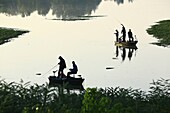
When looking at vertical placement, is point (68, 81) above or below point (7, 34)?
below

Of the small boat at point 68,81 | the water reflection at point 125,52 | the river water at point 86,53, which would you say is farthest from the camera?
the water reflection at point 125,52

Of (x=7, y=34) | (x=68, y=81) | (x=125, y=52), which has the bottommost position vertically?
(x=68, y=81)

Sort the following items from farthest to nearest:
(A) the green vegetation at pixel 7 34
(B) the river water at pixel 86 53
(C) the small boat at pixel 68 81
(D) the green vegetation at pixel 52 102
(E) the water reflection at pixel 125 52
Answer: (A) the green vegetation at pixel 7 34, (E) the water reflection at pixel 125 52, (B) the river water at pixel 86 53, (C) the small boat at pixel 68 81, (D) the green vegetation at pixel 52 102

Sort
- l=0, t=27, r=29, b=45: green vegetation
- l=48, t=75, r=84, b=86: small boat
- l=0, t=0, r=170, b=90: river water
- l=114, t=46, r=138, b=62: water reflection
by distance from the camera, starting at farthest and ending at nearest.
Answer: l=0, t=27, r=29, b=45: green vegetation
l=114, t=46, r=138, b=62: water reflection
l=0, t=0, r=170, b=90: river water
l=48, t=75, r=84, b=86: small boat

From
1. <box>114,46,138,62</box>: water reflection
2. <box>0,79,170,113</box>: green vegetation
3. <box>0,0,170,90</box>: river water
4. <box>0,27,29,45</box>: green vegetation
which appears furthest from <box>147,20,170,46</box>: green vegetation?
<box>0,79,170,113</box>: green vegetation

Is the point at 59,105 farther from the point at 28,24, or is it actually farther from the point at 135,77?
the point at 28,24

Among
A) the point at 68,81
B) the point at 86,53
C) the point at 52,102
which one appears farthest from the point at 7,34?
the point at 52,102

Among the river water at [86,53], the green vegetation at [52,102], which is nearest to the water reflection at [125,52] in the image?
the river water at [86,53]

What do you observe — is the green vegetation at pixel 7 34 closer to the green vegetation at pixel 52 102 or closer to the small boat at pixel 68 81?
the small boat at pixel 68 81

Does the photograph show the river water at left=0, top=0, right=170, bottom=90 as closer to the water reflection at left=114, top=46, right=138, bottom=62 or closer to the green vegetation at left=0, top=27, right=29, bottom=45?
the water reflection at left=114, top=46, right=138, bottom=62

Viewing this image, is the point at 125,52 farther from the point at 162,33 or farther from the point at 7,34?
the point at 7,34

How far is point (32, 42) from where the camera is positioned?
39219mm

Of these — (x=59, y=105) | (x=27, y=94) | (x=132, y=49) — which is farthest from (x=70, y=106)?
(x=132, y=49)

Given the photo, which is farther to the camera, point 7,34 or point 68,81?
point 7,34
